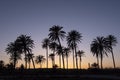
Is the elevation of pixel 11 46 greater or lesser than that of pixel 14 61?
greater

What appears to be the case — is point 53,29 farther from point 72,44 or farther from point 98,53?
point 98,53

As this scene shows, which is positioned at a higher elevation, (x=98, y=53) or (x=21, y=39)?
(x=21, y=39)

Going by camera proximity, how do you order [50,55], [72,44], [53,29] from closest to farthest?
[53,29] → [72,44] → [50,55]

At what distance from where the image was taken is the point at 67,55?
324 feet

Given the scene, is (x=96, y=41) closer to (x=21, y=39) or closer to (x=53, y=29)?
(x=53, y=29)

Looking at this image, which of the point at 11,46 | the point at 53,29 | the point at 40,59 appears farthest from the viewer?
the point at 40,59

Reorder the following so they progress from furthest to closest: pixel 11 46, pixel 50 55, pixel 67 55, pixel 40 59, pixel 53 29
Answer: pixel 40 59
pixel 50 55
pixel 67 55
pixel 11 46
pixel 53 29

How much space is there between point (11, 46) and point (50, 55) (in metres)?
27.2

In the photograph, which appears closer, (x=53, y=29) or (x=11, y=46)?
(x=53, y=29)

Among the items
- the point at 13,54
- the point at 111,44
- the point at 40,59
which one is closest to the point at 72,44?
the point at 111,44

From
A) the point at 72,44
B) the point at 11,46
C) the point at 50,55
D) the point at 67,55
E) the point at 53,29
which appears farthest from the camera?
the point at 50,55

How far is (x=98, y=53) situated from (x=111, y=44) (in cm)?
659

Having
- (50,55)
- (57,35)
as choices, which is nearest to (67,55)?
(50,55)

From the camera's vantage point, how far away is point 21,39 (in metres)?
74.8
